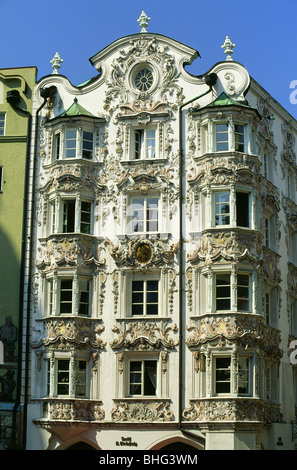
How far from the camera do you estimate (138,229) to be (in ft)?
157

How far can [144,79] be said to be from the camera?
4953cm

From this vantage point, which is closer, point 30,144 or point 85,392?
point 85,392

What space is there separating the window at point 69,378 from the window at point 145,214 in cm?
738

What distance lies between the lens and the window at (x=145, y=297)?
153ft

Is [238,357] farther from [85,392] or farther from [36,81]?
[36,81]

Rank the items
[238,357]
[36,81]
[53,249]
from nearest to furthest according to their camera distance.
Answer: [238,357]
[53,249]
[36,81]

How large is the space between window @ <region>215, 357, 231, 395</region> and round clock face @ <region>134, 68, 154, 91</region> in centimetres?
1484

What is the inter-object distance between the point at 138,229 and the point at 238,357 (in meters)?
8.33

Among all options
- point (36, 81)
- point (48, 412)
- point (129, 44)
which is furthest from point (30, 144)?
point (48, 412)

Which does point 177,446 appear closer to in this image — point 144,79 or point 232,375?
point 232,375

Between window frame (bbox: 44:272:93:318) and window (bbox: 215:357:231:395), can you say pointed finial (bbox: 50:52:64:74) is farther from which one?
window (bbox: 215:357:231:395)

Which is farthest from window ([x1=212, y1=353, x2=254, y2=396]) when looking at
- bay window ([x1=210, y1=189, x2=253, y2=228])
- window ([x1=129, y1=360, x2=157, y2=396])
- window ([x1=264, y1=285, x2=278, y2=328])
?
bay window ([x1=210, y1=189, x2=253, y2=228])

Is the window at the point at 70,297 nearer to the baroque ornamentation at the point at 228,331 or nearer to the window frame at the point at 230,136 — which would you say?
the baroque ornamentation at the point at 228,331

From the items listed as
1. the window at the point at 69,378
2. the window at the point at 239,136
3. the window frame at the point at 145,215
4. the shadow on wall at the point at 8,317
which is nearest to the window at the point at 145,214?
the window frame at the point at 145,215
